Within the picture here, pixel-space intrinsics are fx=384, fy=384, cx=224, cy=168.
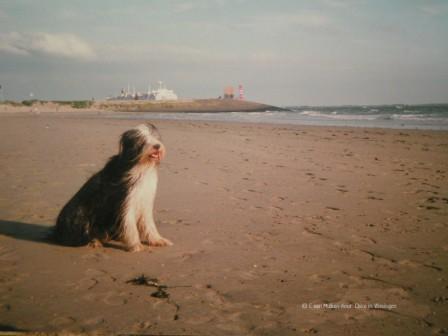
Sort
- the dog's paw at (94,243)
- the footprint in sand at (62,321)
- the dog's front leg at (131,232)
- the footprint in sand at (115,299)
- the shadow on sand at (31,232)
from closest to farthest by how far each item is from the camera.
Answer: the footprint in sand at (62,321)
the footprint in sand at (115,299)
the dog's front leg at (131,232)
the dog's paw at (94,243)
the shadow on sand at (31,232)

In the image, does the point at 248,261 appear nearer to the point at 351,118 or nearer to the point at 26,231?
the point at 26,231

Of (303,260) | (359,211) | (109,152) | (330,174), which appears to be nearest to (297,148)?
(330,174)

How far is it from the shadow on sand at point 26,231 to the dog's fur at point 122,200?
1.10 feet

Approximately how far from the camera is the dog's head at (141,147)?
414 cm

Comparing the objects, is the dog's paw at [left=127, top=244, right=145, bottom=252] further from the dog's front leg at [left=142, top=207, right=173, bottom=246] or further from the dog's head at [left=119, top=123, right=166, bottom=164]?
the dog's head at [left=119, top=123, right=166, bottom=164]

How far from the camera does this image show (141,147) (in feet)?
13.6

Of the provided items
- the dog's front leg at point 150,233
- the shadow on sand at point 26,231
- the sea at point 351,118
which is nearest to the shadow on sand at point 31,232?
the shadow on sand at point 26,231

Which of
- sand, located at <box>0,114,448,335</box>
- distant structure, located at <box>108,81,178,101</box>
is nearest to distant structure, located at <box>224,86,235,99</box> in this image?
distant structure, located at <box>108,81,178,101</box>

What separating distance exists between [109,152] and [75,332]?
30.5 ft

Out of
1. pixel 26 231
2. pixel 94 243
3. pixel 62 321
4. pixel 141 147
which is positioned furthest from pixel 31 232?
pixel 62 321

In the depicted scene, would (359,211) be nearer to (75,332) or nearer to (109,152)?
(75,332)

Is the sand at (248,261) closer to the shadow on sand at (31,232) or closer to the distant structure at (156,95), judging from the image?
the shadow on sand at (31,232)

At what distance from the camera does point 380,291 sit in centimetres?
336

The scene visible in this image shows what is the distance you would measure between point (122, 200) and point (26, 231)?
1631 millimetres
